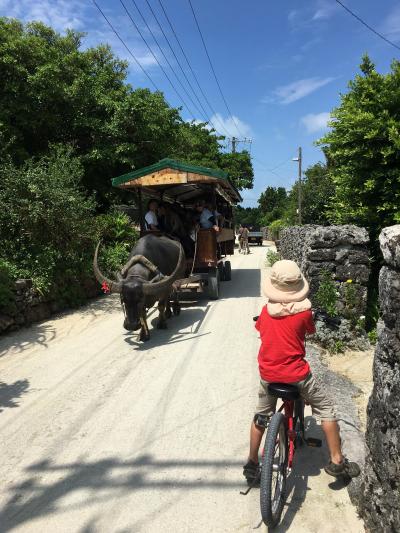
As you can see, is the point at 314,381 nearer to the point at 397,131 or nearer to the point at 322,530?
the point at 322,530

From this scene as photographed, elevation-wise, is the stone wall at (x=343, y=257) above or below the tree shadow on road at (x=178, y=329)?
above

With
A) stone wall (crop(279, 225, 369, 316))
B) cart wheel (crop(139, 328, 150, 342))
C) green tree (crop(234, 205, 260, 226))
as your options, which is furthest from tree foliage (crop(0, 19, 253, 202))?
green tree (crop(234, 205, 260, 226))

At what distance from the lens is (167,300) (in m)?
7.94

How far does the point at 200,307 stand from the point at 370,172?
4.60 meters

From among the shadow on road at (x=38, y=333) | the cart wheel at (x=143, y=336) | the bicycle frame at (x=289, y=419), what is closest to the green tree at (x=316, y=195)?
the cart wheel at (x=143, y=336)

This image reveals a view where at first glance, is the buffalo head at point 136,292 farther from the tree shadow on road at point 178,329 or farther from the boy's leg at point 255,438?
the boy's leg at point 255,438

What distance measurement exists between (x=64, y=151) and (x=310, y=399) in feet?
45.2

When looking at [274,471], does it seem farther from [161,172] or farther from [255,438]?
[161,172]

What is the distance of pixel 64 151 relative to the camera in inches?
573

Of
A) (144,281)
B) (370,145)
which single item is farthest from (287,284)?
(370,145)

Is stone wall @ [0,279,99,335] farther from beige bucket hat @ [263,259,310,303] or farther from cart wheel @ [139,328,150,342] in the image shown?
beige bucket hat @ [263,259,310,303]

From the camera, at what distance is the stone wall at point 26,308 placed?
7555 millimetres

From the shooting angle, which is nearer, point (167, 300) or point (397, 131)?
point (397, 131)

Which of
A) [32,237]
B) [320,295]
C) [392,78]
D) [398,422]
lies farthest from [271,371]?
[32,237]
